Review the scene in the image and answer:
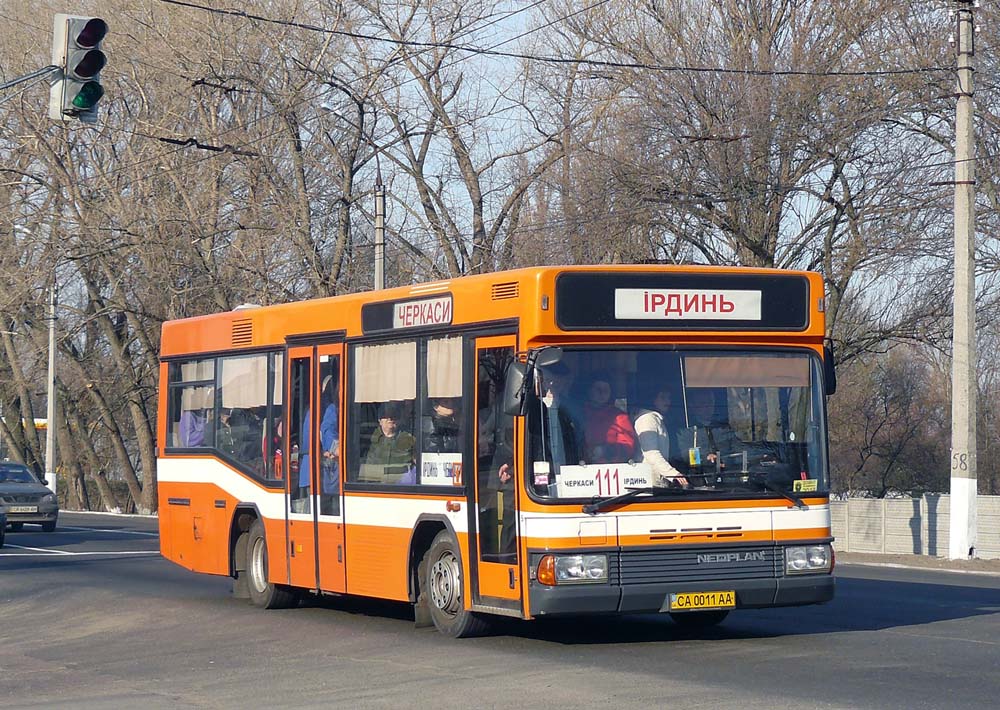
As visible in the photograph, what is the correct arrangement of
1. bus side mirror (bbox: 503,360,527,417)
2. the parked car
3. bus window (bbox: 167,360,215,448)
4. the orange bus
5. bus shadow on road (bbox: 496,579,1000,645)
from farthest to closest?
the parked car, bus window (bbox: 167,360,215,448), bus shadow on road (bbox: 496,579,1000,645), the orange bus, bus side mirror (bbox: 503,360,527,417)

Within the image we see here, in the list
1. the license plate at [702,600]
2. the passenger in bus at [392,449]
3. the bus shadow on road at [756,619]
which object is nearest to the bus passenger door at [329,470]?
the passenger in bus at [392,449]

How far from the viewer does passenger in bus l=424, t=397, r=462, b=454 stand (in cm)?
1289

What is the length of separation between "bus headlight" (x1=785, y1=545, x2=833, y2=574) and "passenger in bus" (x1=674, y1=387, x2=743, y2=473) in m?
0.90

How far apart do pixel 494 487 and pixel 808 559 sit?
97.4 inches

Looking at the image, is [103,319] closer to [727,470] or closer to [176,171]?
[176,171]

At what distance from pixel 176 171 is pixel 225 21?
3814mm

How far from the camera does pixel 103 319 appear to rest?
4853 centimetres

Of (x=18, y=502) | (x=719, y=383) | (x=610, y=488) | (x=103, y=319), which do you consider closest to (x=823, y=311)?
(x=719, y=383)

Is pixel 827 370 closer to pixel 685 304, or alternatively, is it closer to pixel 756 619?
pixel 685 304

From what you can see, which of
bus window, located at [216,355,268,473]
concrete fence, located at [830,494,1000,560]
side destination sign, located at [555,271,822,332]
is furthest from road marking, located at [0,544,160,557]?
side destination sign, located at [555,271,822,332]

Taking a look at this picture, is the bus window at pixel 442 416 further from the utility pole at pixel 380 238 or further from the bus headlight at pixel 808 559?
the utility pole at pixel 380 238

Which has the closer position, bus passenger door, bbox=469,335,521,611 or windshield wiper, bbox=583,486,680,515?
windshield wiper, bbox=583,486,680,515

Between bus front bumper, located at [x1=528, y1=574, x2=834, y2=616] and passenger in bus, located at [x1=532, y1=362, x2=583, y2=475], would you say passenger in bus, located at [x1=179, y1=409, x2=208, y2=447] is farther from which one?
bus front bumper, located at [x1=528, y1=574, x2=834, y2=616]

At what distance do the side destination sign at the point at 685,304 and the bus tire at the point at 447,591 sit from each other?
7.86 feet
